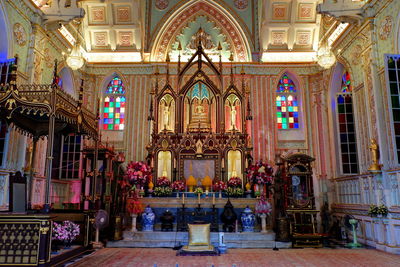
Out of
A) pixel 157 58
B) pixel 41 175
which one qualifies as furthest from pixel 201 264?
pixel 157 58

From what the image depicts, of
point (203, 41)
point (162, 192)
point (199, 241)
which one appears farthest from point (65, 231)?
point (203, 41)

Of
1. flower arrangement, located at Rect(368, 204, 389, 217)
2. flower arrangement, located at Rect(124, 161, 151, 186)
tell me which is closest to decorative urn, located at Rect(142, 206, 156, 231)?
flower arrangement, located at Rect(124, 161, 151, 186)

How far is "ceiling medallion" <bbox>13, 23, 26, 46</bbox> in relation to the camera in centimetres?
1101

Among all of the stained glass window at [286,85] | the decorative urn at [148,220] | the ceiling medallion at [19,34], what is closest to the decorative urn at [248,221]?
the decorative urn at [148,220]

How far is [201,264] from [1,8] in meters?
10.1

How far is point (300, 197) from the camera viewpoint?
12.6 meters

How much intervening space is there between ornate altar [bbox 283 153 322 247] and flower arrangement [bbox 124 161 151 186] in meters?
5.78

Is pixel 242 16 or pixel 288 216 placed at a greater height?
pixel 242 16

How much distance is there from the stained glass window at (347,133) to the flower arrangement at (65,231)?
11.3 meters

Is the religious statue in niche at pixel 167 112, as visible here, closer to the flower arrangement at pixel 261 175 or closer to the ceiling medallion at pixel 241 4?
the flower arrangement at pixel 261 175

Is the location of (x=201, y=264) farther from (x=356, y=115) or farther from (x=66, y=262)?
(x=356, y=115)

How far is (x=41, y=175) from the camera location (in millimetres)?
12578

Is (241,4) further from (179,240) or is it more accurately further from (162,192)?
(179,240)

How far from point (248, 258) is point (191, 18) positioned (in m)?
14.6
